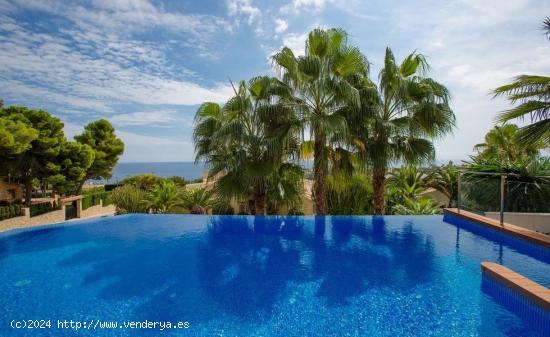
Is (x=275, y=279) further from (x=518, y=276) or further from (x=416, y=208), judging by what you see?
(x=416, y=208)

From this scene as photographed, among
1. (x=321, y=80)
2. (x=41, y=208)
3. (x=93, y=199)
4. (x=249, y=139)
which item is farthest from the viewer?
(x=93, y=199)

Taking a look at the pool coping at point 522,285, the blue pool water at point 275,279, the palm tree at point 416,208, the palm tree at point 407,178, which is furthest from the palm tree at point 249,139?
the palm tree at point 407,178

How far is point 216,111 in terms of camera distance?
33.6 feet

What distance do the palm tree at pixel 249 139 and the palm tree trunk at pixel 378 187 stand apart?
2.70 m

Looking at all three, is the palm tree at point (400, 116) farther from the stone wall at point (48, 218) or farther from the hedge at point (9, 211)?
the stone wall at point (48, 218)

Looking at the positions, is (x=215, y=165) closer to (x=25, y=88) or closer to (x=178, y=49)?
(x=178, y=49)

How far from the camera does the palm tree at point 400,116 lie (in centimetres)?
891

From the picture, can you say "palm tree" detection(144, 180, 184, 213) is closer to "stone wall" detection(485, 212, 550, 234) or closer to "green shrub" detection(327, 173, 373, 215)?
"green shrub" detection(327, 173, 373, 215)

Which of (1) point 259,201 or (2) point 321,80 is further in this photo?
(1) point 259,201

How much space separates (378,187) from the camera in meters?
9.97

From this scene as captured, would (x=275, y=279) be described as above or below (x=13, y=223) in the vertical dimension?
above

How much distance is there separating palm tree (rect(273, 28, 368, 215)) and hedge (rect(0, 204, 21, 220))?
42.6ft

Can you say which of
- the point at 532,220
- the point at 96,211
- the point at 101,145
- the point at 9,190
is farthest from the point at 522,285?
the point at 9,190

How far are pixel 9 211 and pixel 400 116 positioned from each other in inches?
639
